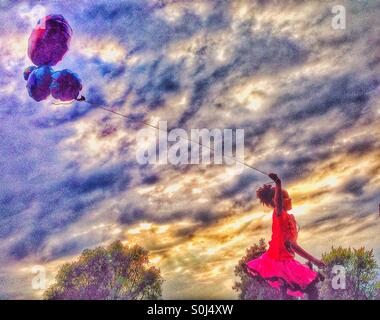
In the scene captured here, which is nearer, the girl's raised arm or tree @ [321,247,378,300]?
the girl's raised arm

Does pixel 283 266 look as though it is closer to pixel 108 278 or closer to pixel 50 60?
pixel 50 60

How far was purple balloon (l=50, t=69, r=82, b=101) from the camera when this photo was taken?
23.4 feet

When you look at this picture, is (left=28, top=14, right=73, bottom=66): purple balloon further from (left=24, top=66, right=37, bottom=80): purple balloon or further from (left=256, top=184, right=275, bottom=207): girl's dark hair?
(left=256, top=184, right=275, bottom=207): girl's dark hair

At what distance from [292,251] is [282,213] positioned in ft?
4.09

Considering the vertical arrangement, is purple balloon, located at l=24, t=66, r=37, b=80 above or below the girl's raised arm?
above

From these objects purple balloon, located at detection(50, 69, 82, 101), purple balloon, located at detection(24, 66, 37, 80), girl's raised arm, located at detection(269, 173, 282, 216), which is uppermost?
purple balloon, located at detection(24, 66, 37, 80)

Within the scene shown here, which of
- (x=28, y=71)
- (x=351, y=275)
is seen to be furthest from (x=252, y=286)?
(x=28, y=71)

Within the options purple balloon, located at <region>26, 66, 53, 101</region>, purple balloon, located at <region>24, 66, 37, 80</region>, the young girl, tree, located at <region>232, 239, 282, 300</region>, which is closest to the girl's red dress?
the young girl

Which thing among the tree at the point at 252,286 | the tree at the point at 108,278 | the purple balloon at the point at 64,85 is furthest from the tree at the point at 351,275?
the purple balloon at the point at 64,85

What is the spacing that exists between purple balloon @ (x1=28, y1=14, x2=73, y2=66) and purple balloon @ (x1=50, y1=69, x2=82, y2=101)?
33 centimetres

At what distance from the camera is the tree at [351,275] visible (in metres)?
24.3

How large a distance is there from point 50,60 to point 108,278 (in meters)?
20.3

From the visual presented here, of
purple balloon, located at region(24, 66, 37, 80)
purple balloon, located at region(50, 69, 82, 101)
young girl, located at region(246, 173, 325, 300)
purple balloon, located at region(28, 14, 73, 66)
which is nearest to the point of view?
purple balloon, located at region(28, 14, 73, 66)
